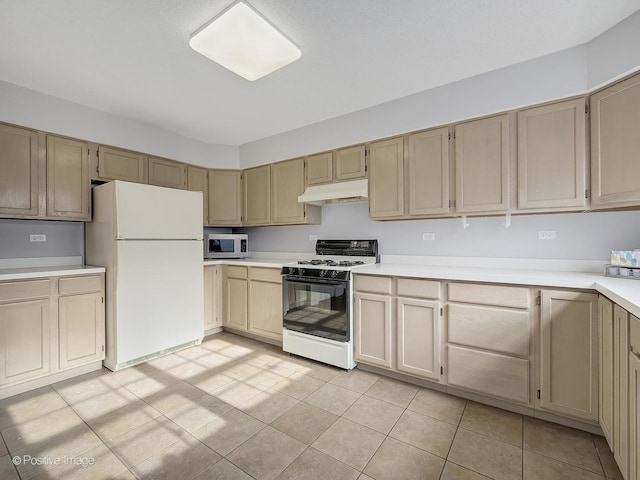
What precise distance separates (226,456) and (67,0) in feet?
8.97

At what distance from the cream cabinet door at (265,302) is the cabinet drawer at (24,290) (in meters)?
1.81

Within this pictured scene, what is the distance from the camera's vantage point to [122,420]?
6.49 ft

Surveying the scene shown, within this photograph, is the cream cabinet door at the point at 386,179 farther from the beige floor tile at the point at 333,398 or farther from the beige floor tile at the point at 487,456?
the beige floor tile at the point at 487,456

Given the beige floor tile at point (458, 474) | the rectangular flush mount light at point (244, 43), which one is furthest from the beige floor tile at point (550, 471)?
the rectangular flush mount light at point (244, 43)

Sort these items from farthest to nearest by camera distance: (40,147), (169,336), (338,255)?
1. (338,255)
2. (169,336)
3. (40,147)

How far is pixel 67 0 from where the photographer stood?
5.45ft

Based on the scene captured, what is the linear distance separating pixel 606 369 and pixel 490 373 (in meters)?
0.63

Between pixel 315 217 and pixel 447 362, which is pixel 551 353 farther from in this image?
pixel 315 217

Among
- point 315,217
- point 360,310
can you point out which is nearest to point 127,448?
point 360,310

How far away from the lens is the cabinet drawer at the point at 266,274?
327cm

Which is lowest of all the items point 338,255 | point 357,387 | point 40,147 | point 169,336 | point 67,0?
point 357,387

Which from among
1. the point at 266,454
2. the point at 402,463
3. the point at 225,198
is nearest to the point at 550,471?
the point at 402,463

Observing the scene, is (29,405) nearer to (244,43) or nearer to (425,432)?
(425,432)

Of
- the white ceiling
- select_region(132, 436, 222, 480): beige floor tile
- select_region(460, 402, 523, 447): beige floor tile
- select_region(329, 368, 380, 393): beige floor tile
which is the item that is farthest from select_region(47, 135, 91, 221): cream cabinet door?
select_region(460, 402, 523, 447): beige floor tile
